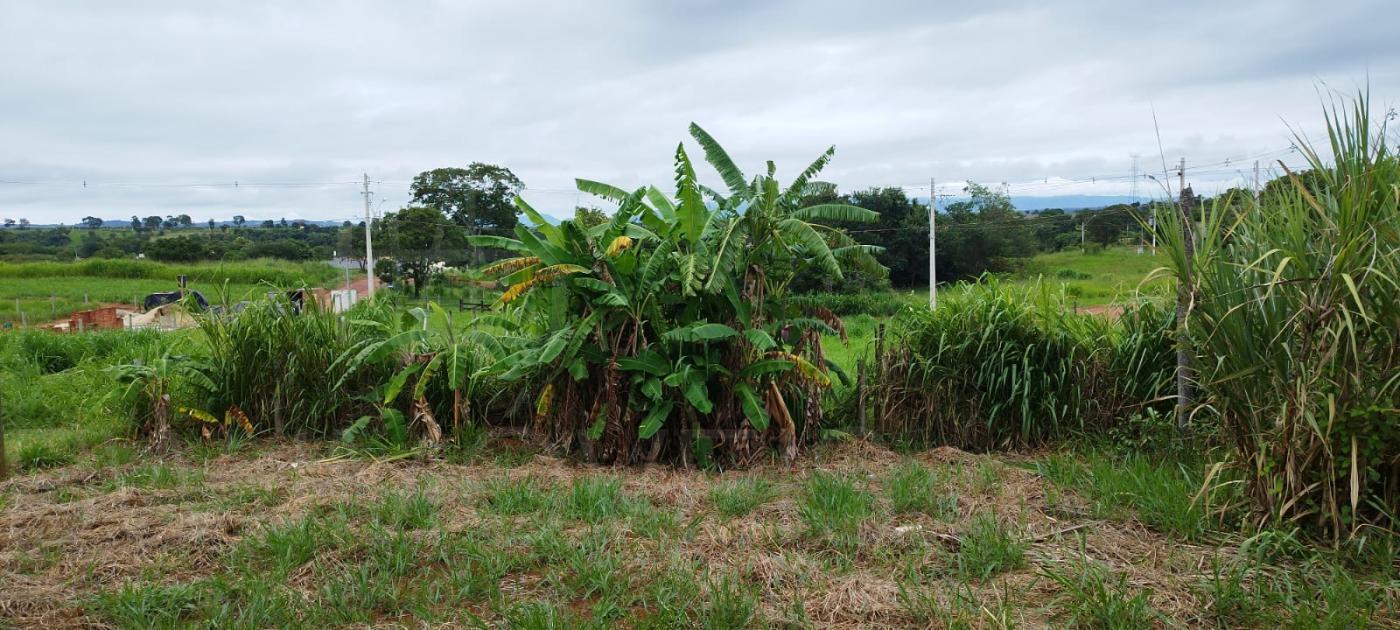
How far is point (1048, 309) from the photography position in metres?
6.09

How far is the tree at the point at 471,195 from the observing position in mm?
31859

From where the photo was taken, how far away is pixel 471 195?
33.3m

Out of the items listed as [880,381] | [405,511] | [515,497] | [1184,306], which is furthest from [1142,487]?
[405,511]

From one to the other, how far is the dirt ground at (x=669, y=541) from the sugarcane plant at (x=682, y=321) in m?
0.31

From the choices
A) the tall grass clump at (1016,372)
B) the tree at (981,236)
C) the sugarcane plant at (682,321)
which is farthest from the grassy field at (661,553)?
the tree at (981,236)

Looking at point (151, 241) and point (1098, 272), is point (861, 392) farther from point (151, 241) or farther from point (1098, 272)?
point (151, 241)

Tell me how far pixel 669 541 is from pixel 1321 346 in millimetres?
2699

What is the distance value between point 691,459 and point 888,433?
150cm

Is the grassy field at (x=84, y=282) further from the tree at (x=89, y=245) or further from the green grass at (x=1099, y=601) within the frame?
the green grass at (x=1099, y=601)

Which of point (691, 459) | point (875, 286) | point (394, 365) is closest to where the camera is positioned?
point (691, 459)

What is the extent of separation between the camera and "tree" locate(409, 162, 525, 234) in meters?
31.9

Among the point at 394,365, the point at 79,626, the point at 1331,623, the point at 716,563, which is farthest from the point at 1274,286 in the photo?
the point at 394,365

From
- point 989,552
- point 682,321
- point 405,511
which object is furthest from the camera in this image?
point 682,321

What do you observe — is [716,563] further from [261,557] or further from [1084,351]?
[1084,351]
